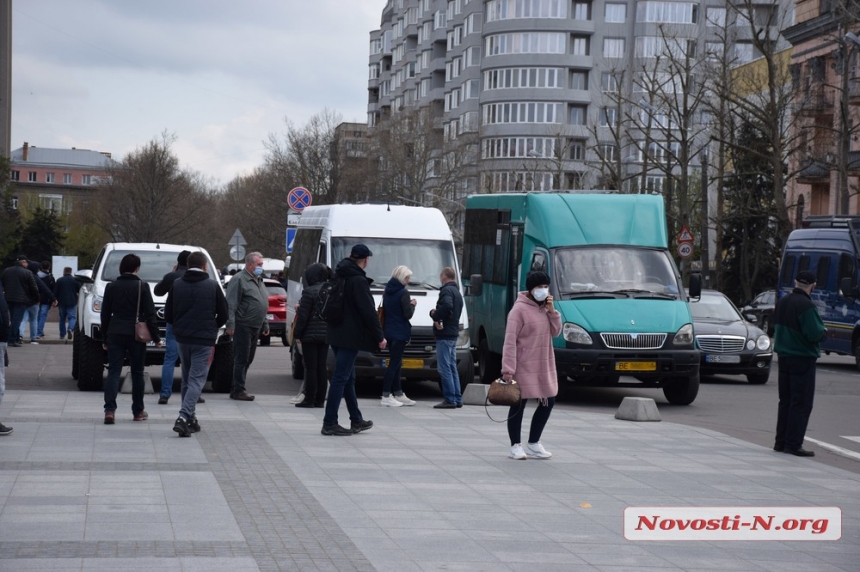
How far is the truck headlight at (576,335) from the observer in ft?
57.7

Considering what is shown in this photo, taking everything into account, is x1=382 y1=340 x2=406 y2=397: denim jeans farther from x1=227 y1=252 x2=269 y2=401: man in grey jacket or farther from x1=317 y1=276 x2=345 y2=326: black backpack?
x1=317 y1=276 x2=345 y2=326: black backpack

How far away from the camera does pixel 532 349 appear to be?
11.4m

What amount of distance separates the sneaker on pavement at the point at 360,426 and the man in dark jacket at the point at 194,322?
157 centimetres

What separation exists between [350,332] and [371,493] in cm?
345

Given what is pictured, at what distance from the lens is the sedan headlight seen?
58.7ft

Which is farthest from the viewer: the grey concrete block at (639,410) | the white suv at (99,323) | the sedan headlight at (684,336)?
the sedan headlight at (684,336)

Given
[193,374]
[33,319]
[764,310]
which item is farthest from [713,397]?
[764,310]

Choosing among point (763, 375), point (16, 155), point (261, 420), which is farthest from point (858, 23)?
point (16, 155)

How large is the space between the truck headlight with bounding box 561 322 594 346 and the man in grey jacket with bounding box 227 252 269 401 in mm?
4098

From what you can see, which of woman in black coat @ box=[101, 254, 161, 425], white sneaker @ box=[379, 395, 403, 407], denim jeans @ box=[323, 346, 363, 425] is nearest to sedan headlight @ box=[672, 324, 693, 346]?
white sneaker @ box=[379, 395, 403, 407]

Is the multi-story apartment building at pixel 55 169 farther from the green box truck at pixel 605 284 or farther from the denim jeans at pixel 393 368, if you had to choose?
the denim jeans at pixel 393 368

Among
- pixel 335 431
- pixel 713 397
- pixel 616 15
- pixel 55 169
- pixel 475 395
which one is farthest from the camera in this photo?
pixel 55 169

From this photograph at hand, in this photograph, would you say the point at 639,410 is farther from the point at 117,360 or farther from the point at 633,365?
the point at 117,360

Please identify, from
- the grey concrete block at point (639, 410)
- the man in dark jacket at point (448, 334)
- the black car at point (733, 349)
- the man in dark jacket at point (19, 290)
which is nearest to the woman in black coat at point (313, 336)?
the man in dark jacket at point (448, 334)
